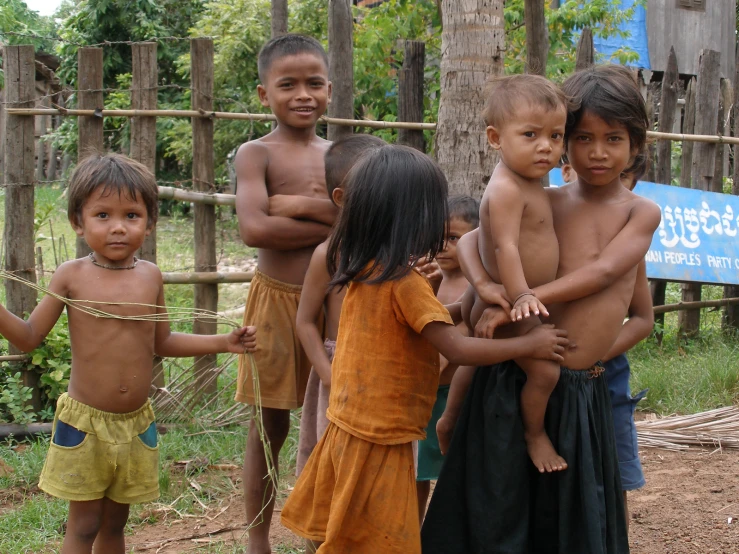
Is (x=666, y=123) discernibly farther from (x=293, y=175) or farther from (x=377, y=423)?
(x=377, y=423)

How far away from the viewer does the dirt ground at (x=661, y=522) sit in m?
3.38

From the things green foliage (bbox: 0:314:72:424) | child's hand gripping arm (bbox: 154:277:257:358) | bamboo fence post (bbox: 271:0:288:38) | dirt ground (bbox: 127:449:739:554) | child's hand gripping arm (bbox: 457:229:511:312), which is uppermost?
bamboo fence post (bbox: 271:0:288:38)

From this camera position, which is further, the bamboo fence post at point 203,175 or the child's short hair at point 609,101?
the bamboo fence post at point 203,175

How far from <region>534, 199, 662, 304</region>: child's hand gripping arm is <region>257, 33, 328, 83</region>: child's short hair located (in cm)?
147

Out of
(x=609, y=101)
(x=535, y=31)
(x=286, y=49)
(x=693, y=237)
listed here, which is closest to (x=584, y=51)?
(x=535, y=31)

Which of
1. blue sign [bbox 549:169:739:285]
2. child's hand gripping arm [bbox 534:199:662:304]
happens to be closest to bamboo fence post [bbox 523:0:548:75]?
blue sign [bbox 549:169:739:285]

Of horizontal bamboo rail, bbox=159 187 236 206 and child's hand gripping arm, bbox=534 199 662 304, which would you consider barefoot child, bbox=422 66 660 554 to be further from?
horizontal bamboo rail, bbox=159 187 236 206

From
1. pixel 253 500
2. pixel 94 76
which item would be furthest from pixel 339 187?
pixel 94 76

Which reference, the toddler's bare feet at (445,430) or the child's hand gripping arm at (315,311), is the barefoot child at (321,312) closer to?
the child's hand gripping arm at (315,311)

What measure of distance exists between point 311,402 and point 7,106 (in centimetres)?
273

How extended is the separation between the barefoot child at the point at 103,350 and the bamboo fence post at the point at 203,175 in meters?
2.06

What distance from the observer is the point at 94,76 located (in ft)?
14.9

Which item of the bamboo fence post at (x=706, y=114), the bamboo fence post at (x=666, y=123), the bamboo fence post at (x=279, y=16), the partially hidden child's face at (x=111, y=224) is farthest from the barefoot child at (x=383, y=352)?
the bamboo fence post at (x=706, y=114)

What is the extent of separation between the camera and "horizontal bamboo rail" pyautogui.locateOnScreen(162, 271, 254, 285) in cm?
462
